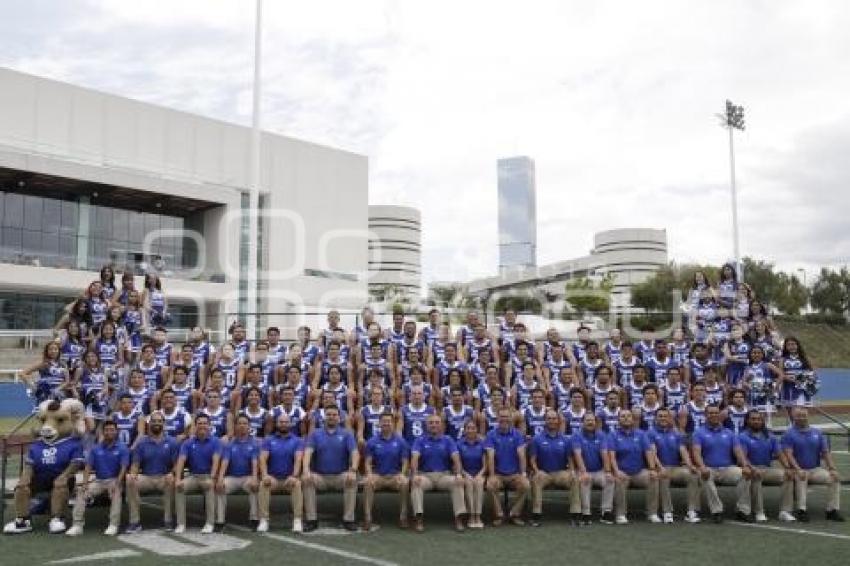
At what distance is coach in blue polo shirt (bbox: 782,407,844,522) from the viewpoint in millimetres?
9539

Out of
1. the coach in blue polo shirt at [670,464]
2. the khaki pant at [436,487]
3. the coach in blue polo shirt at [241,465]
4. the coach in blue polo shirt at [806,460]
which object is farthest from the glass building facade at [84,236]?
the coach in blue polo shirt at [806,460]

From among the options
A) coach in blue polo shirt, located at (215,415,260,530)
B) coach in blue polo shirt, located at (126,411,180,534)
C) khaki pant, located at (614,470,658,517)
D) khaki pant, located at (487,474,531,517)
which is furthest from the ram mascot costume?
khaki pant, located at (614,470,658,517)

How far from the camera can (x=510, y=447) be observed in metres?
9.69

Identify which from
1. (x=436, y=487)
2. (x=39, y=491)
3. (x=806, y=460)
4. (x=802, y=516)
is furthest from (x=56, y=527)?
(x=806, y=460)

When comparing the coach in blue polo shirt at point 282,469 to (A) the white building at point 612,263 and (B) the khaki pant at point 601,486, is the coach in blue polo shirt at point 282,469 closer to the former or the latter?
(B) the khaki pant at point 601,486

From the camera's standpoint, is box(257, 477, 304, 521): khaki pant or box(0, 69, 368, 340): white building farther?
box(0, 69, 368, 340): white building

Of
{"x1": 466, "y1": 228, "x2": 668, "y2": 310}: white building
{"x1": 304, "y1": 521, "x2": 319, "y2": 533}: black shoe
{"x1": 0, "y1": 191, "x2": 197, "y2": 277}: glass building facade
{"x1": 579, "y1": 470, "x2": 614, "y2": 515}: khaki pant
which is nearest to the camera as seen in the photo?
{"x1": 304, "y1": 521, "x2": 319, "y2": 533}: black shoe

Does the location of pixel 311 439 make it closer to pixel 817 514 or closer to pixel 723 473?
pixel 723 473

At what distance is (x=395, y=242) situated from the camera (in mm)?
150375

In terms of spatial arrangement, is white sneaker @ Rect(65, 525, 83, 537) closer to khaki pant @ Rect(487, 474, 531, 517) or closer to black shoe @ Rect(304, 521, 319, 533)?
black shoe @ Rect(304, 521, 319, 533)

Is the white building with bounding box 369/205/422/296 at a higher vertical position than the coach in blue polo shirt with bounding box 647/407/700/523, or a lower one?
higher

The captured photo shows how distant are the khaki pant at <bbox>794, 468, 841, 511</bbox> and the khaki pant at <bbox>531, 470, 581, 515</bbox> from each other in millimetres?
2653

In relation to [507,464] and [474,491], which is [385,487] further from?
[507,464]

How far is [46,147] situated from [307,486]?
37950 millimetres
